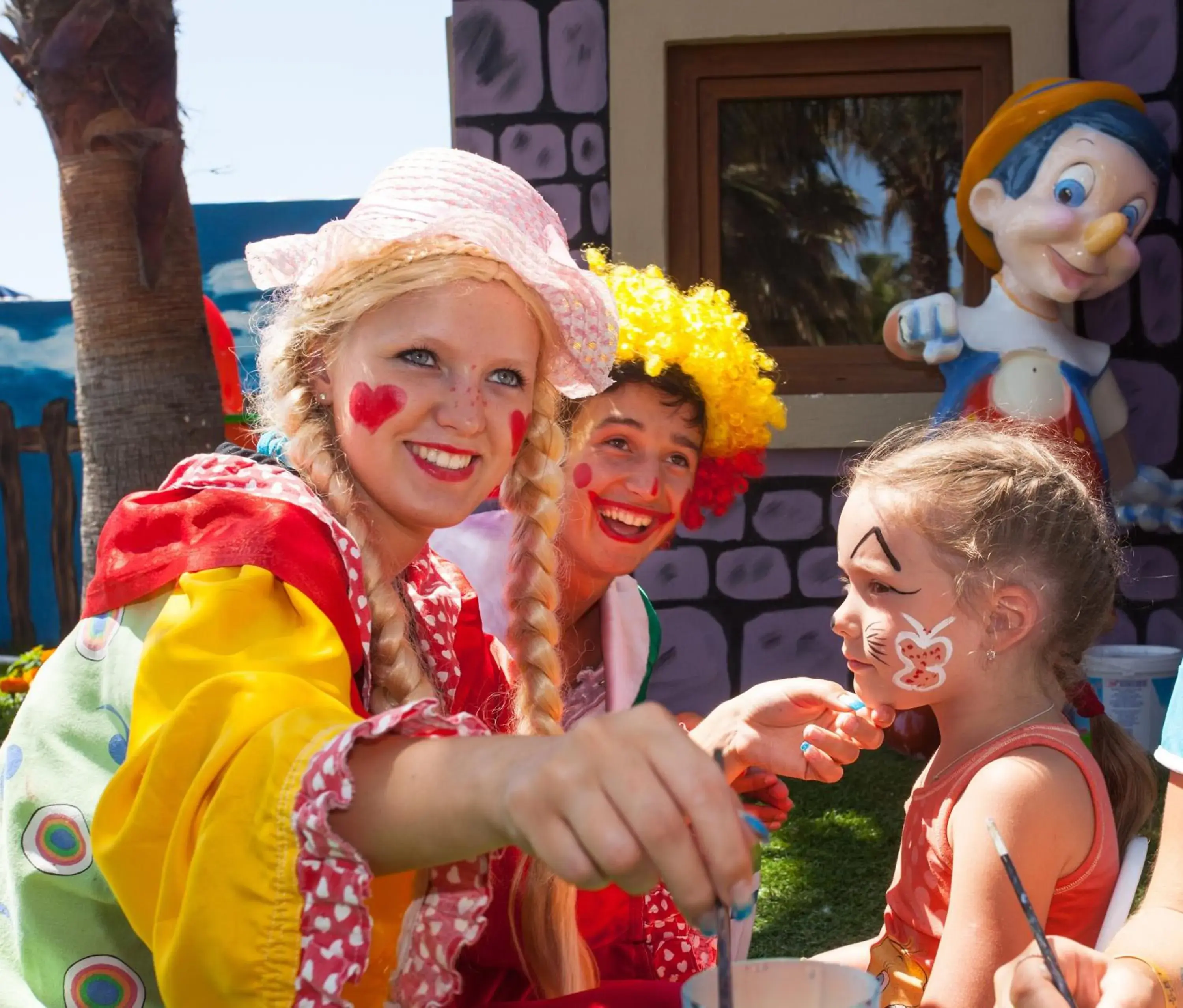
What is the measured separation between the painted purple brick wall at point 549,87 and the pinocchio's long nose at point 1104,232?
1.71 meters

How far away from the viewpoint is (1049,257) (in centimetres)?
437

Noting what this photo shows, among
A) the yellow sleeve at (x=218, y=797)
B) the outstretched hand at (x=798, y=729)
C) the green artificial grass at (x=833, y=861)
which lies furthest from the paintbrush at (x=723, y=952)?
the green artificial grass at (x=833, y=861)

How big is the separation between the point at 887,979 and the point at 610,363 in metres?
A: 0.99

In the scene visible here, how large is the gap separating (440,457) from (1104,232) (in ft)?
10.6

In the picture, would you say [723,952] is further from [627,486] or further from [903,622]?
[627,486]

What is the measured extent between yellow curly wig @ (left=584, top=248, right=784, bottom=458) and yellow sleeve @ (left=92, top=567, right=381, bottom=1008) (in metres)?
1.66

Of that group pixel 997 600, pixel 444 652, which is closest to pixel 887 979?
pixel 997 600

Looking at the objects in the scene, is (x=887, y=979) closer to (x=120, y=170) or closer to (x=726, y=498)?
(x=726, y=498)

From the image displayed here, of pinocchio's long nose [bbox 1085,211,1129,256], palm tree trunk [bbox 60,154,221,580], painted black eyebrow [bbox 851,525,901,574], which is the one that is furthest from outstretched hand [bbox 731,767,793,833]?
pinocchio's long nose [bbox 1085,211,1129,256]

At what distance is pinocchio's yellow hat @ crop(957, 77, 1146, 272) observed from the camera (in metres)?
4.29

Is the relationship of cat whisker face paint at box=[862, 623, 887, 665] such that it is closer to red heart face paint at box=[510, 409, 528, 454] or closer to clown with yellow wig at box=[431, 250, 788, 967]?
red heart face paint at box=[510, 409, 528, 454]

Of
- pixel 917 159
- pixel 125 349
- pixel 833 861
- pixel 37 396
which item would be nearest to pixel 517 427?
pixel 833 861

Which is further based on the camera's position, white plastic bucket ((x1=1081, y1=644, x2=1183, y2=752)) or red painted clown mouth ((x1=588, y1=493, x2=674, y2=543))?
white plastic bucket ((x1=1081, y1=644, x2=1183, y2=752))

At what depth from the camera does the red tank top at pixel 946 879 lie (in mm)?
1771
